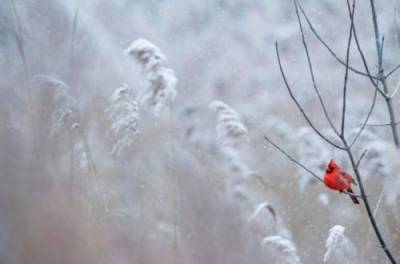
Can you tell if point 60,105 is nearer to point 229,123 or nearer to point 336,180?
point 229,123

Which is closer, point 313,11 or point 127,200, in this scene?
point 313,11

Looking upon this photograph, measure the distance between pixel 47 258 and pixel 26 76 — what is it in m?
0.53

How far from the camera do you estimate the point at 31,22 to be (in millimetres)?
1642

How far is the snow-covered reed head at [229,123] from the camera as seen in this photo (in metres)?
1.44

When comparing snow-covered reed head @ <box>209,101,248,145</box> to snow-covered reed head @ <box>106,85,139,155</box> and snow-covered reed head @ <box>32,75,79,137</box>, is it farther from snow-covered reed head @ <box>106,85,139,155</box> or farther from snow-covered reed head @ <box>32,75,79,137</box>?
snow-covered reed head @ <box>32,75,79,137</box>

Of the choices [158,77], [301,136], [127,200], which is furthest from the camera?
[127,200]

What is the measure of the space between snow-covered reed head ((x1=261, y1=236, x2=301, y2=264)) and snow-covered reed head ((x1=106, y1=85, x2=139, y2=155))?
449mm

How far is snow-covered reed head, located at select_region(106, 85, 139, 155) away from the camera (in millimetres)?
1515

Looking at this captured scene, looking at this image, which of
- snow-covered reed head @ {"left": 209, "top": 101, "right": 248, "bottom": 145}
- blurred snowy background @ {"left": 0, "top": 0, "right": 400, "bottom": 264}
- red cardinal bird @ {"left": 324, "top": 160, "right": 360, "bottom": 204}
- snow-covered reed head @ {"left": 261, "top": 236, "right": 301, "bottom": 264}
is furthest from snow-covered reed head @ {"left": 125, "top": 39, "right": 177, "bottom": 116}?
red cardinal bird @ {"left": 324, "top": 160, "right": 360, "bottom": 204}

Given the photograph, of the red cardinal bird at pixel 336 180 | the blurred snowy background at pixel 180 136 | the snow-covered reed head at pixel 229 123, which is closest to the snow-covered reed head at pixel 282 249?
the blurred snowy background at pixel 180 136

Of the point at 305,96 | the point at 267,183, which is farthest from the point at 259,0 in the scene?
the point at 267,183

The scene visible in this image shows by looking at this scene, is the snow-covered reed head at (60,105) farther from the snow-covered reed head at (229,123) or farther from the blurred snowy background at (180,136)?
the snow-covered reed head at (229,123)

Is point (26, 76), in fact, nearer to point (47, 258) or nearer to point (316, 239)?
point (47, 258)

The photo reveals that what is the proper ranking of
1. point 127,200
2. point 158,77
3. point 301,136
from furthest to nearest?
point 127,200 → point 301,136 → point 158,77
